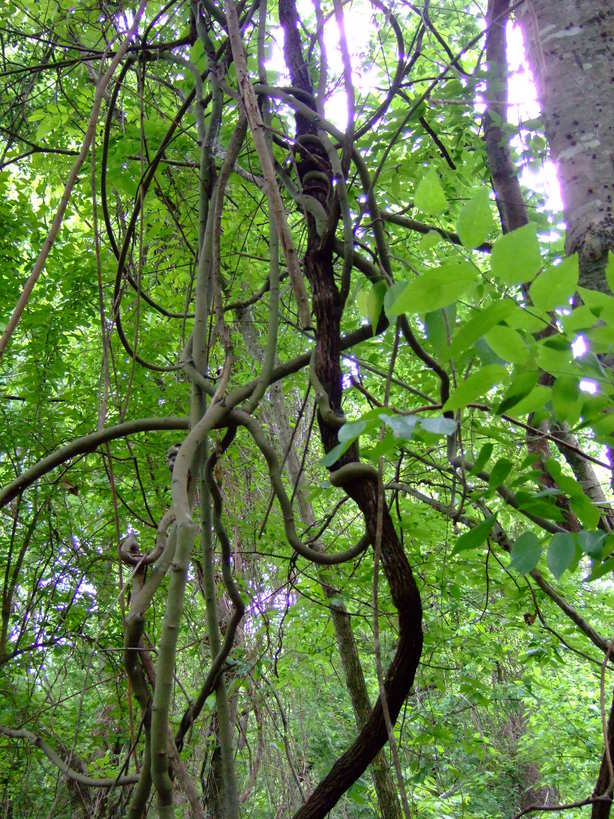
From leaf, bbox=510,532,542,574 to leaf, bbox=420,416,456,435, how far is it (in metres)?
0.25

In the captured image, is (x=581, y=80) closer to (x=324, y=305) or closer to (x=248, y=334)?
(x=324, y=305)

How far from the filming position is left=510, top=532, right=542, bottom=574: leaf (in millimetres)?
682

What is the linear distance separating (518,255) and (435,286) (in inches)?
3.8

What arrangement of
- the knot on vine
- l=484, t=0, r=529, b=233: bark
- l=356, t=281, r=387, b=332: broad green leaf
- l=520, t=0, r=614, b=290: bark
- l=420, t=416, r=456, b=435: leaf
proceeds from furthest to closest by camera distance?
l=484, t=0, r=529, b=233: bark < the knot on vine < l=520, t=0, r=614, b=290: bark < l=356, t=281, r=387, b=332: broad green leaf < l=420, t=416, r=456, b=435: leaf

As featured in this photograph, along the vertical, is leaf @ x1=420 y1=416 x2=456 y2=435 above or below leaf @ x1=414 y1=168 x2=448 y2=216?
below

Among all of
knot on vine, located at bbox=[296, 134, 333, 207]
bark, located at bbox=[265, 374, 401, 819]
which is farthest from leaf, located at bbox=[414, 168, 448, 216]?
bark, located at bbox=[265, 374, 401, 819]

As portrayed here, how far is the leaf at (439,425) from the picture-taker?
49cm

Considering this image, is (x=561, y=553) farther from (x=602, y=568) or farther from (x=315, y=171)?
(x=315, y=171)

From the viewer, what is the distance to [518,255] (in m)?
0.57

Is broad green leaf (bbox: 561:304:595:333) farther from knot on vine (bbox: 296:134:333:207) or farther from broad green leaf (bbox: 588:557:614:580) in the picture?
knot on vine (bbox: 296:134:333:207)

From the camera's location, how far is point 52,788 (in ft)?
14.8

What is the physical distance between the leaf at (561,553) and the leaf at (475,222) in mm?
327

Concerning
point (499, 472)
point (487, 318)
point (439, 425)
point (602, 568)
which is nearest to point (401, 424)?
point (439, 425)

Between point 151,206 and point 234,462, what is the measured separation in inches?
61.8
